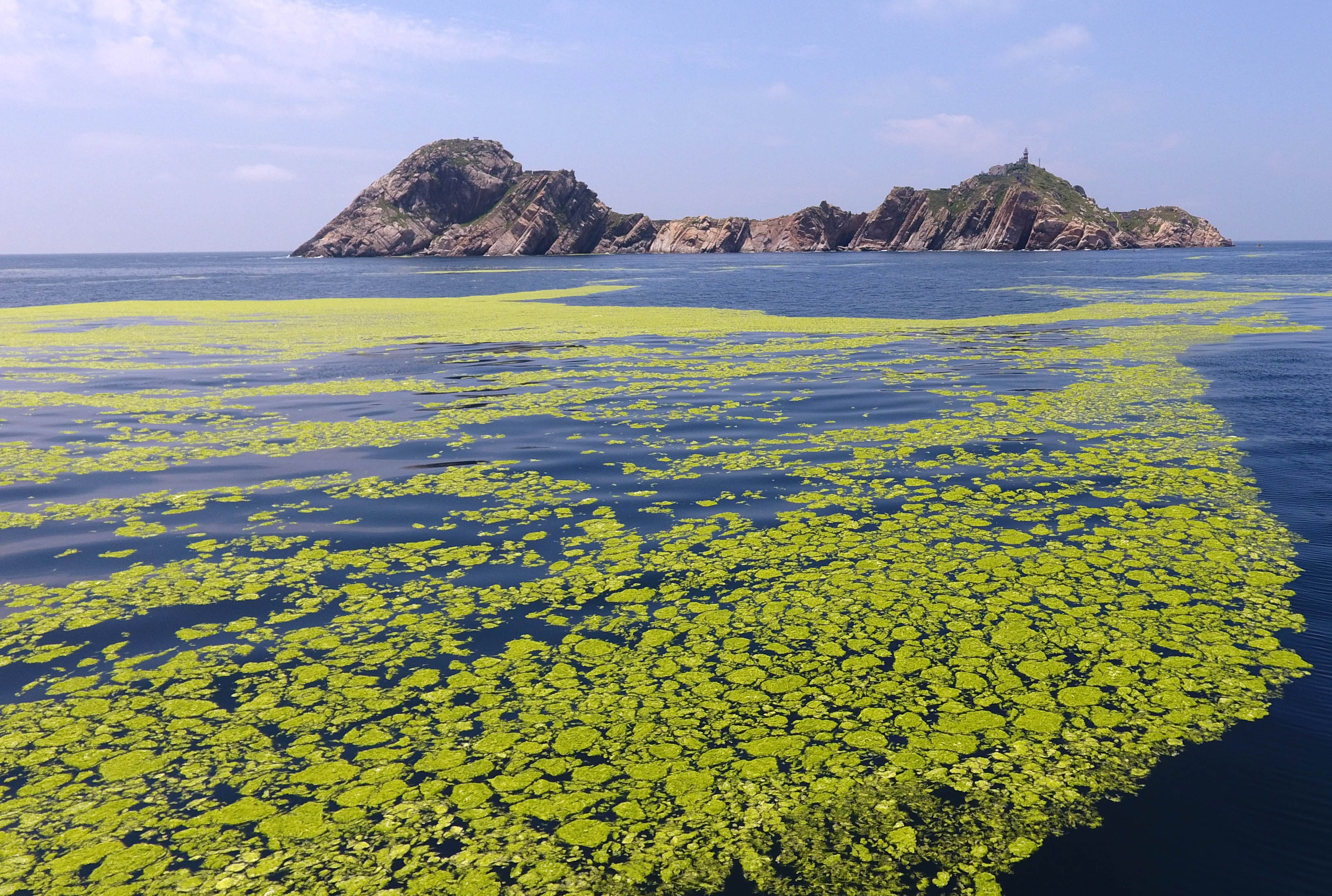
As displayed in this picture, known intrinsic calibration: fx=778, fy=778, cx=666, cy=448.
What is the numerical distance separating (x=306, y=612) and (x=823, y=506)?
8.41 m

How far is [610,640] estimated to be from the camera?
935 cm

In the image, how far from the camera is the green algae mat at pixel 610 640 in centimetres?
612

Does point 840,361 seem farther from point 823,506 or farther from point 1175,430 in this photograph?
point 823,506

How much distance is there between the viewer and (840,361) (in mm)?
30547

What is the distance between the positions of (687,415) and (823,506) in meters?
7.97

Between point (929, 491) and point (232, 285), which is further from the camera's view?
point (232, 285)

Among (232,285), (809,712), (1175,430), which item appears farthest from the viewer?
(232,285)

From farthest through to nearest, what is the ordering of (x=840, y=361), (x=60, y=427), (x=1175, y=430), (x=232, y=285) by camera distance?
(x=232, y=285) → (x=840, y=361) → (x=60, y=427) → (x=1175, y=430)

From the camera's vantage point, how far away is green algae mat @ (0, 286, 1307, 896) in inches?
241

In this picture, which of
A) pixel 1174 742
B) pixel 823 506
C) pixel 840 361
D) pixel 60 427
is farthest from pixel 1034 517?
pixel 60 427

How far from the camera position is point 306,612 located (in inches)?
400

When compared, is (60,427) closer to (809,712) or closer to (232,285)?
(809,712)

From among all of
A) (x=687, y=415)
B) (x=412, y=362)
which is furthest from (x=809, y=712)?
(x=412, y=362)

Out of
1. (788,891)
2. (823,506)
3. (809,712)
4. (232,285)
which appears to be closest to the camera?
(788,891)
